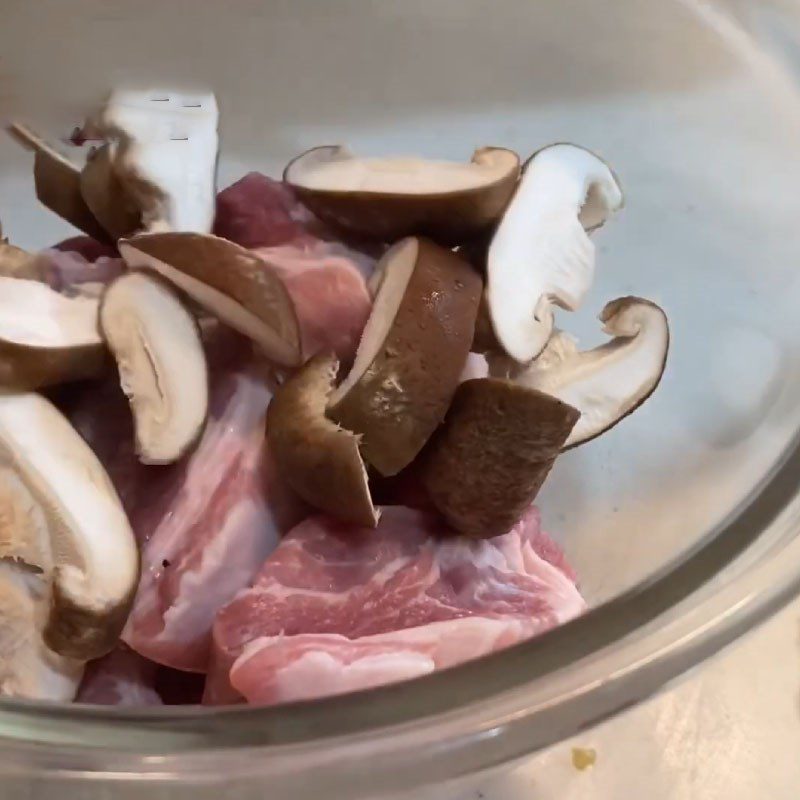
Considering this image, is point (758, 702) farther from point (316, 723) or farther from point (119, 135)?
point (119, 135)

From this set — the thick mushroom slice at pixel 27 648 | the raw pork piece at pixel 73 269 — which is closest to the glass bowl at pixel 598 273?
the thick mushroom slice at pixel 27 648

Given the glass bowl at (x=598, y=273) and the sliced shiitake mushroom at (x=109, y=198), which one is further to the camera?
the sliced shiitake mushroom at (x=109, y=198)

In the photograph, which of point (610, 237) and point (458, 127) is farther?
point (458, 127)

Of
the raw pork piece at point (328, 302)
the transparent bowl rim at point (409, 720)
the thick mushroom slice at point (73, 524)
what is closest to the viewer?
the transparent bowl rim at point (409, 720)

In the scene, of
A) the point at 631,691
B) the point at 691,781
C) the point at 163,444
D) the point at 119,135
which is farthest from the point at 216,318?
the point at 691,781

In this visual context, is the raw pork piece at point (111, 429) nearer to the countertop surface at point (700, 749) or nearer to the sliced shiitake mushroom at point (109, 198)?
the sliced shiitake mushroom at point (109, 198)

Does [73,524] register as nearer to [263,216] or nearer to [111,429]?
[111,429]

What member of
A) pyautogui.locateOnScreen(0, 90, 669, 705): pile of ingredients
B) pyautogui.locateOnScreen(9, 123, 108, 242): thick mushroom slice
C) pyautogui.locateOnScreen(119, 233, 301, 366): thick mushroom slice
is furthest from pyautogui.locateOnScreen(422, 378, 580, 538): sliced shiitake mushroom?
pyautogui.locateOnScreen(9, 123, 108, 242): thick mushroom slice

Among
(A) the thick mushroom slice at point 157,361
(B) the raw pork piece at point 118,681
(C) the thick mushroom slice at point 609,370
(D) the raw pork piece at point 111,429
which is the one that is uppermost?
(C) the thick mushroom slice at point 609,370
